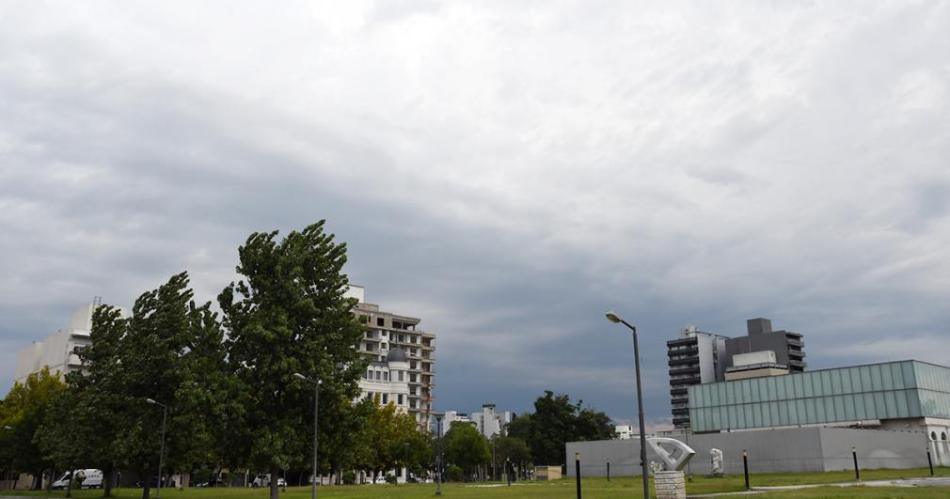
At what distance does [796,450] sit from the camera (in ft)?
260

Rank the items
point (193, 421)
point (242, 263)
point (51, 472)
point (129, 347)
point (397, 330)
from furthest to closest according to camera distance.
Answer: point (397, 330) → point (51, 472) → point (129, 347) → point (193, 421) → point (242, 263)

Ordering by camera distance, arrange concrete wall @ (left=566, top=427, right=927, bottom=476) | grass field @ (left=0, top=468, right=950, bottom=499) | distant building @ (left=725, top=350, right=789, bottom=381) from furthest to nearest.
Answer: distant building @ (left=725, top=350, right=789, bottom=381)
concrete wall @ (left=566, top=427, right=927, bottom=476)
grass field @ (left=0, top=468, right=950, bottom=499)

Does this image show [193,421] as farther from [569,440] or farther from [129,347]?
[569,440]

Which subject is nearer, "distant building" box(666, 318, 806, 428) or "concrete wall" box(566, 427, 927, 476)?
"concrete wall" box(566, 427, 927, 476)

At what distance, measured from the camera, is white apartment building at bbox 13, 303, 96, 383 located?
415 feet

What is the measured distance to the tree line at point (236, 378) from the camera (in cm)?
4666

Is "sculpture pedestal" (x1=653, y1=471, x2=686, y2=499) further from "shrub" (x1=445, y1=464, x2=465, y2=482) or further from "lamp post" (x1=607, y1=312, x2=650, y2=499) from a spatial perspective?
"shrub" (x1=445, y1=464, x2=465, y2=482)

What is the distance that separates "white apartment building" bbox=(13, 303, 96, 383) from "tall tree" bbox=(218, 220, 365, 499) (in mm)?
87871

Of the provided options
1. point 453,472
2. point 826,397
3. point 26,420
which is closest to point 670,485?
point 26,420

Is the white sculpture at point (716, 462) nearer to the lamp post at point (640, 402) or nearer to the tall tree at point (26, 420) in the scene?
the lamp post at point (640, 402)

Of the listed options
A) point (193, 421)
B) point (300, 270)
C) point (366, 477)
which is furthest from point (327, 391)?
point (366, 477)

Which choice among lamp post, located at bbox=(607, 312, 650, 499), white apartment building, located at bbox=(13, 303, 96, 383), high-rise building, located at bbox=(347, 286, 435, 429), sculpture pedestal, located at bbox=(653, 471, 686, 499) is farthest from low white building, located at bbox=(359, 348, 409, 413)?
lamp post, located at bbox=(607, 312, 650, 499)

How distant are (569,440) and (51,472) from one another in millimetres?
74169

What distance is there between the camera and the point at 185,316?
200ft
